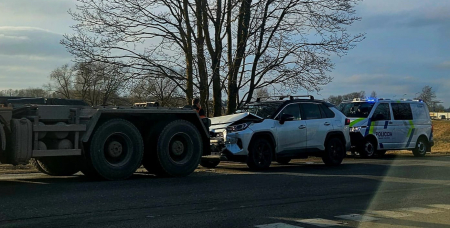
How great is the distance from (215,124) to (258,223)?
22.8 feet

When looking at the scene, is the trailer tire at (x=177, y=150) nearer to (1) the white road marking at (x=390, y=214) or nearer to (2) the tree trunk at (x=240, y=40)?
(1) the white road marking at (x=390, y=214)

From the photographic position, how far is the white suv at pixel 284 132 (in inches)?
508

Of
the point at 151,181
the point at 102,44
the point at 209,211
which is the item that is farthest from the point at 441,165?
the point at 102,44

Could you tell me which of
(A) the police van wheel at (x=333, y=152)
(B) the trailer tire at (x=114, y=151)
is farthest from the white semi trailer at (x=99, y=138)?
(A) the police van wheel at (x=333, y=152)

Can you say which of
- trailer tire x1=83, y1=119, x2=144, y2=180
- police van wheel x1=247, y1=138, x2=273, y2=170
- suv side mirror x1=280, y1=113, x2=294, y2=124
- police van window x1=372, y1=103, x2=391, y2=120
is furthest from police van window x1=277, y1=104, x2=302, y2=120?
police van window x1=372, y1=103, x2=391, y2=120

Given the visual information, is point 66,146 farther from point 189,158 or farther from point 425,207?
point 425,207

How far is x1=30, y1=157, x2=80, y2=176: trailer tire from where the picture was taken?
11.1m

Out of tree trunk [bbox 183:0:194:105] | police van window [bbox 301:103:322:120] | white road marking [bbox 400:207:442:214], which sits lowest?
white road marking [bbox 400:207:442:214]

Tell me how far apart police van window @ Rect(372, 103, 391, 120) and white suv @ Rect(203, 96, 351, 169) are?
411 cm

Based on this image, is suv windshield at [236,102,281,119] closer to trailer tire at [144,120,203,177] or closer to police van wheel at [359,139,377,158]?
trailer tire at [144,120,203,177]

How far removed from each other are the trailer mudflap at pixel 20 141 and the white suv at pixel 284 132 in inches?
192

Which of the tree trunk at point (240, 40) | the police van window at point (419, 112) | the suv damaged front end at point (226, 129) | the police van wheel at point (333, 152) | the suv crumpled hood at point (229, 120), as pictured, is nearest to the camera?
the suv damaged front end at point (226, 129)

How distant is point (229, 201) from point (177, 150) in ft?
10.6

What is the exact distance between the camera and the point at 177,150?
11.3 meters
